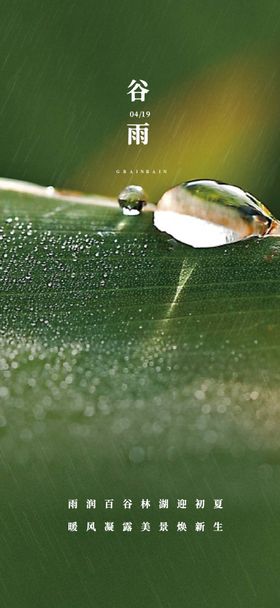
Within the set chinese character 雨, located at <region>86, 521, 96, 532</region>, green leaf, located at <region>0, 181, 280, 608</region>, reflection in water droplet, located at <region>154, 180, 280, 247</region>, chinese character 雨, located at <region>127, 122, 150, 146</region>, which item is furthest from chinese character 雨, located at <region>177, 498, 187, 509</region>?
chinese character 雨, located at <region>127, 122, 150, 146</region>

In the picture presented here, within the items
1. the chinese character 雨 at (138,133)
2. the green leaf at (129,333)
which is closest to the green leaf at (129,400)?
the green leaf at (129,333)

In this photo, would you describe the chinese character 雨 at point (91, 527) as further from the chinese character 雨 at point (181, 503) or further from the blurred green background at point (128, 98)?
the blurred green background at point (128, 98)

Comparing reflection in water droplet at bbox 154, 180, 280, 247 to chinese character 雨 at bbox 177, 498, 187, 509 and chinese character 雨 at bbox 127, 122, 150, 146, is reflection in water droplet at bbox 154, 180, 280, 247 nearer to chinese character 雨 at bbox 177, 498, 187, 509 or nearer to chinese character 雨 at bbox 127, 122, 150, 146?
chinese character 雨 at bbox 127, 122, 150, 146

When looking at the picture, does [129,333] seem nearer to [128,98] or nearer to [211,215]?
[211,215]

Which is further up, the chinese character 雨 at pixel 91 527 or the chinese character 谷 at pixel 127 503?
the chinese character 谷 at pixel 127 503

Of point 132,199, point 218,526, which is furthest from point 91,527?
point 132,199

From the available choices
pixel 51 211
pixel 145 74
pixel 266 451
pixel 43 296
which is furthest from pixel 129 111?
pixel 266 451

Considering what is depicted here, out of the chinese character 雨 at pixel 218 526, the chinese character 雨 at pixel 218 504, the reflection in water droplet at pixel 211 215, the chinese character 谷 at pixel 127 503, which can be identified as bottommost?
the chinese character 雨 at pixel 218 526

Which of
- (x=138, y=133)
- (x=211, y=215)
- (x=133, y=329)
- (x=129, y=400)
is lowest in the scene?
(x=129, y=400)
